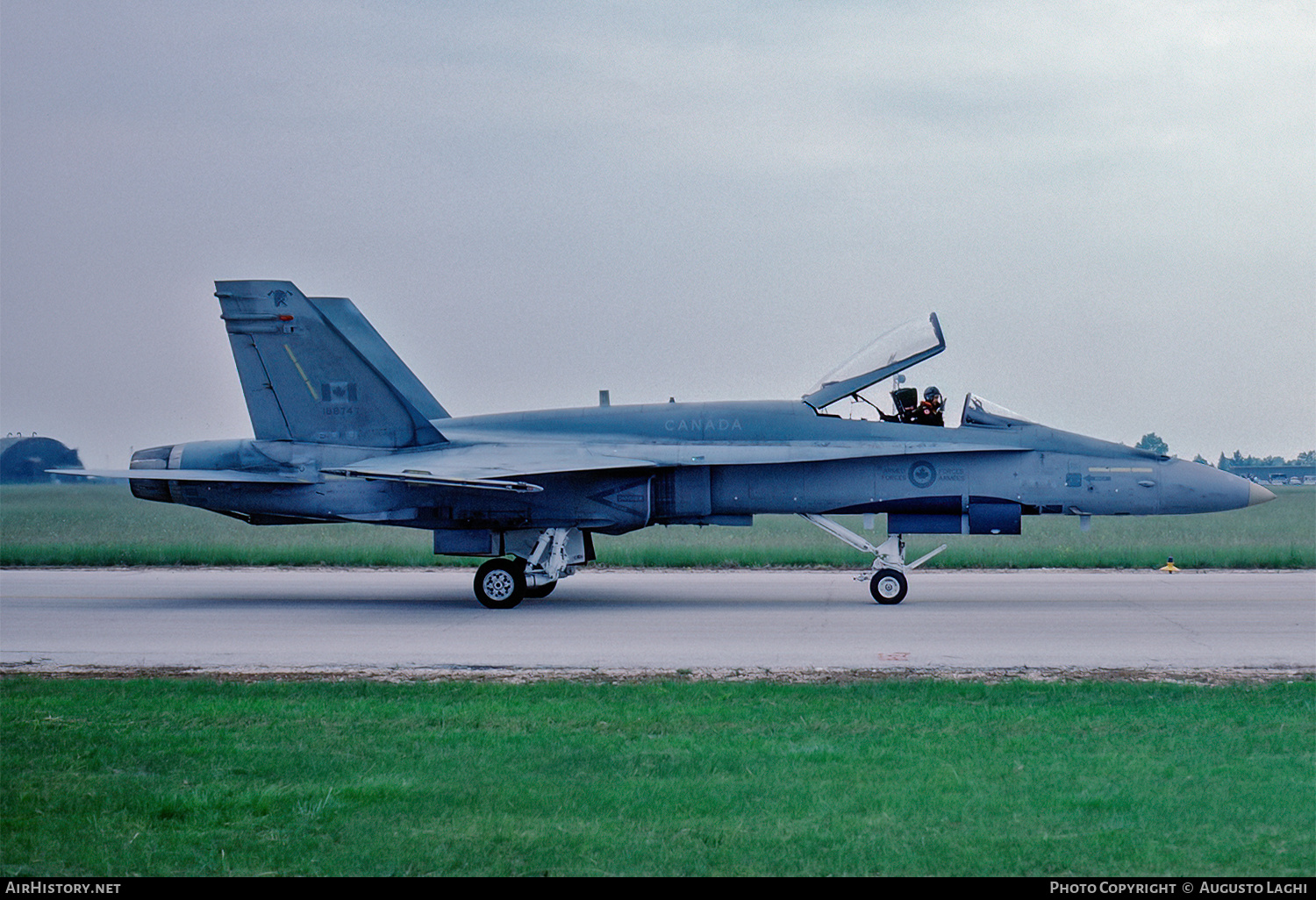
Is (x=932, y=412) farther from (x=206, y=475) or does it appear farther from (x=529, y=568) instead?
(x=206, y=475)

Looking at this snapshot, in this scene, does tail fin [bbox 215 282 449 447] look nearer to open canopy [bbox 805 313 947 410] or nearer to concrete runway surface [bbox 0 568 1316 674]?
concrete runway surface [bbox 0 568 1316 674]

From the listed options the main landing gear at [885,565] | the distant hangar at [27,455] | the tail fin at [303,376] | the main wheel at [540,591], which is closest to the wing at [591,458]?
the tail fin at [303,376]

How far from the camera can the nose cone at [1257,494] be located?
16.7 m

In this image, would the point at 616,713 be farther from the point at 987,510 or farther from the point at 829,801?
the point at 987,510

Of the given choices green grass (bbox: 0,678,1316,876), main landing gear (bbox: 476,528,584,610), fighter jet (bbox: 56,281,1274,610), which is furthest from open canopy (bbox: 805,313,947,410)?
green grass (bbox: 0,678,1316,876)

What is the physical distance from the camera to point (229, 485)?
17.5m

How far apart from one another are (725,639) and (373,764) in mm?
6721

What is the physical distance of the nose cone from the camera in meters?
16.7

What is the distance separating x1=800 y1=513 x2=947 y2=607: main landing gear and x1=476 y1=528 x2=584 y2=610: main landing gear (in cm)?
333

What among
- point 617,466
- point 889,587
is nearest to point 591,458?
point 617,466

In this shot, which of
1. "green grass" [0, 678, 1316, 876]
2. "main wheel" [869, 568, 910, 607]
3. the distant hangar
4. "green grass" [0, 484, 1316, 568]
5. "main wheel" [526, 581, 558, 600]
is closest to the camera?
"green grass" [0, 678, 1316, 876]

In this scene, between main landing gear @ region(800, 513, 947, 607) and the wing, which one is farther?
main landing gear @ region(800, 513, 947, 607)
